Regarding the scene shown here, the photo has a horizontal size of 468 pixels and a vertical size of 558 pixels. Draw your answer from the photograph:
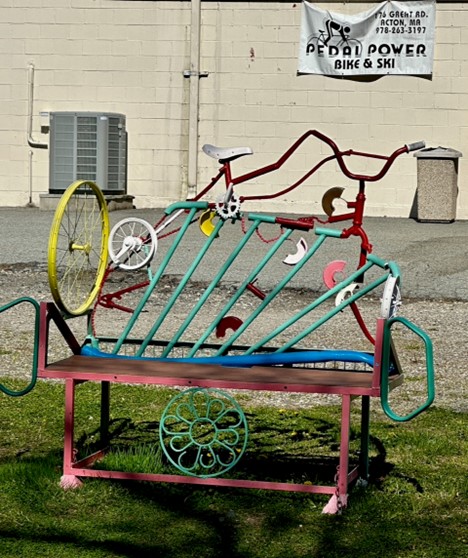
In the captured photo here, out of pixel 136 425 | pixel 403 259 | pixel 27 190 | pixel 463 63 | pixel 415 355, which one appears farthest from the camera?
pixel 27 190

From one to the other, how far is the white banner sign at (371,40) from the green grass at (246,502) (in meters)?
12.1

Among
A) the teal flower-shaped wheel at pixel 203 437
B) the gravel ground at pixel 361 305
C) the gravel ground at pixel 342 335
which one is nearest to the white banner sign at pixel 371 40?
the gravel ground at pixel 361 305

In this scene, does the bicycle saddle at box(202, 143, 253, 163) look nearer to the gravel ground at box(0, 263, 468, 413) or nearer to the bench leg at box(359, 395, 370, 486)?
the bench leg at box(359, 395, 370, 486)

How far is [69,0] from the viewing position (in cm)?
1831

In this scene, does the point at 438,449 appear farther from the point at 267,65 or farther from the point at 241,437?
the point at 267,65

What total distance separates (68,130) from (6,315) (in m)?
8.76

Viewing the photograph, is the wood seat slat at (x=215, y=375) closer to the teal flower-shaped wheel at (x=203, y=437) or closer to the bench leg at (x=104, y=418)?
the teal flower-shaped wheel at (x=203, y=437)

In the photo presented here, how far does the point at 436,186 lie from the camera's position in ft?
55.6

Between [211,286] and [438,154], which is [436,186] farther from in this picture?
[211,286]

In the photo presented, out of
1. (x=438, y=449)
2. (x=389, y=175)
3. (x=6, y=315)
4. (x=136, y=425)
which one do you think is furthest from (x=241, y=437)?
(x=389, y=175)

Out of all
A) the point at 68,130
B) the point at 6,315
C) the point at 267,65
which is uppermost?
the point at 267,65

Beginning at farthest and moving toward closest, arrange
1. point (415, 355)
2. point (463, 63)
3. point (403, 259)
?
point (463, 63) → point (403, 259) → point (415, 355)

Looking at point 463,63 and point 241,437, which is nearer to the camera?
point 241,437

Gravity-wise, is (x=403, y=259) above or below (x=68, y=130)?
below
